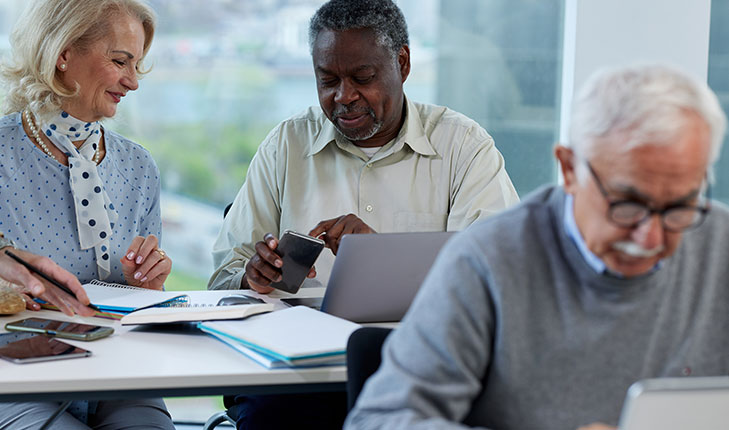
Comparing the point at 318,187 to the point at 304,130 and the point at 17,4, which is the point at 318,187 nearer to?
the point at 304,130

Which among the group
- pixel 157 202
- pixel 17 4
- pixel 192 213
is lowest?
pixel 192 213

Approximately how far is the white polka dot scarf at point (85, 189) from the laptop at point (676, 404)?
1609mm

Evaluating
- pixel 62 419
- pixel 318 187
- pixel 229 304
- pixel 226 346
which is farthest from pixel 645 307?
pixel 318 187

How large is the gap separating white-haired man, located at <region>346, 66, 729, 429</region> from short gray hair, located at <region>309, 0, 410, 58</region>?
1.23m

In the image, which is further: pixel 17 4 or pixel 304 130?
pixel 17 4

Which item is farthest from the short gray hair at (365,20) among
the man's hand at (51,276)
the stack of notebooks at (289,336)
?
the man's hand at (51,276)

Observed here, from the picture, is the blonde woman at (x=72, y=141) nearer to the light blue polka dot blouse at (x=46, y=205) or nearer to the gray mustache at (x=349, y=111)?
the light blue polka dot blouse at (x=46, y=205)

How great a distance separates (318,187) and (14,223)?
34.5 inches

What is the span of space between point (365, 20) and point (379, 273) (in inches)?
37.2

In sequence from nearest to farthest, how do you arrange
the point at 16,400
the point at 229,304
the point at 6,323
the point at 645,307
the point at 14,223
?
the point at 645,307 → the point at 16,400 → the point at 6,323 → the point at 229,304 → the point at 14,223

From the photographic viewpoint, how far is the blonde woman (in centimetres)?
208

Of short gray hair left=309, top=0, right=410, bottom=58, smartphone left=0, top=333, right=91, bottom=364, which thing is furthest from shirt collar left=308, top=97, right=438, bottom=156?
smartphone left=0, top=333, right=91, bottom=364

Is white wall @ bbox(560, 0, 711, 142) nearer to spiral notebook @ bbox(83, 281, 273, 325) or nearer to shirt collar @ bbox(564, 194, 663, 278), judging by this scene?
spiral notebook @ bbox(83, 281, 273, 325)

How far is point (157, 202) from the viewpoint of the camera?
2.39 metres
